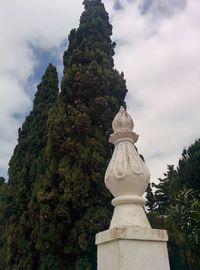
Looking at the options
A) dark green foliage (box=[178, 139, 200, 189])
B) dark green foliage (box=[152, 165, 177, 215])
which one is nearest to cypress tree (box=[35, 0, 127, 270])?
dark green foliage (box=[178, 139, 200, 189])

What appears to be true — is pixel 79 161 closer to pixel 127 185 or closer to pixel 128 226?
pixel 127 185

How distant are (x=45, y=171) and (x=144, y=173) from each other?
9.37 m

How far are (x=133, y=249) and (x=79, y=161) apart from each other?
28.6 feet

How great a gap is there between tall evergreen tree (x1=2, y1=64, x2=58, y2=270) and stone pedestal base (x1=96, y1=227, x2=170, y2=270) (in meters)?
9.23

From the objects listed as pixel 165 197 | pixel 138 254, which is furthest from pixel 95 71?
pixel 138 254

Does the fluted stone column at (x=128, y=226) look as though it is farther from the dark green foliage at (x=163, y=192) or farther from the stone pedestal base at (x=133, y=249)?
the dark green foliage at (x=163, y=192)

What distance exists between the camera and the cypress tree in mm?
10109

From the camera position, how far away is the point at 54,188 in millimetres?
11031

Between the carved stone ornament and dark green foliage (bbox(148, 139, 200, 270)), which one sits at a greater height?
dark green foliage (bbox(148, 139, 200, 270))

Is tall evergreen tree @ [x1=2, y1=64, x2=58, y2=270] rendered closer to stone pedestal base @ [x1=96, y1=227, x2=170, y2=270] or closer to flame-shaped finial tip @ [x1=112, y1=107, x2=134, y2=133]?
flame-shaped finial tip @ [x1=112, y1=107, x2=134, y2=133]

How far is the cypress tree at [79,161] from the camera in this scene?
33.2 feet

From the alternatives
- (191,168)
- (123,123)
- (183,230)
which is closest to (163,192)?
(191,168)

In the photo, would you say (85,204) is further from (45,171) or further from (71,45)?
(71,45)

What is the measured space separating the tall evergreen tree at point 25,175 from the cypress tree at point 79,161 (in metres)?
0.83
